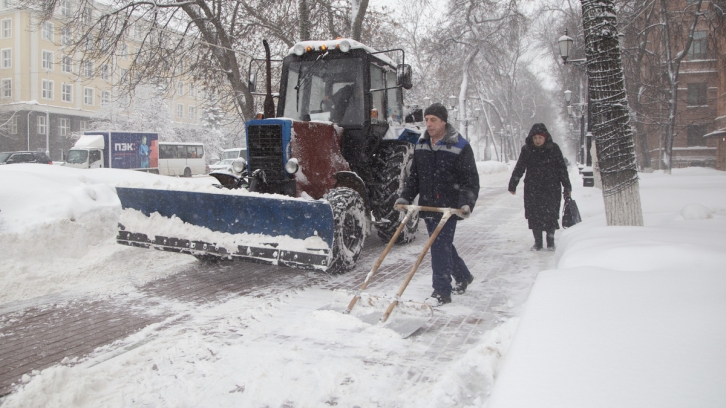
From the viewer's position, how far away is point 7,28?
42188 mm

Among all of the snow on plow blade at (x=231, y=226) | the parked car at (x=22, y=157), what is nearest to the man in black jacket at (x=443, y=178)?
the snow on plow blade at (x=231, y=226)

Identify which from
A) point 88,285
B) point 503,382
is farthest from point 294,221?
point 503,382

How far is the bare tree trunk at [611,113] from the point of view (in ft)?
20.3

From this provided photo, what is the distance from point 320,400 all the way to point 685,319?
1975mm

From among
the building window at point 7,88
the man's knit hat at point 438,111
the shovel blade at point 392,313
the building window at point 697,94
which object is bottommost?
the shovel blade at point 392,313

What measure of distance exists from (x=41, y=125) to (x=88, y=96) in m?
5.32

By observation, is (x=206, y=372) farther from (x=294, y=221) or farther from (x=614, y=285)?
(x=614, y=285)

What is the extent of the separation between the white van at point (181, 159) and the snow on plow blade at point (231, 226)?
3367 cm

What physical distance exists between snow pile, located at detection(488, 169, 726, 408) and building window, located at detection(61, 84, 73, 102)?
49641mm

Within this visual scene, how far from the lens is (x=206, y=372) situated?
3.25 m

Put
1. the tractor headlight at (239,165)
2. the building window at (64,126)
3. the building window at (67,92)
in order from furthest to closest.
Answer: the building window at (67,92) → the building window at (64,126) → the tractor headlight at (239,165)

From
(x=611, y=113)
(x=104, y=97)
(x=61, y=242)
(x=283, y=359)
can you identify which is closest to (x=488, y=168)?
(x=611, y=113)

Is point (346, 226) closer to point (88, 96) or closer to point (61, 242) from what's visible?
point (61, 242)

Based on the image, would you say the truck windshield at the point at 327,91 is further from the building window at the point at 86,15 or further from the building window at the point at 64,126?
the building window at the point at 64,126
